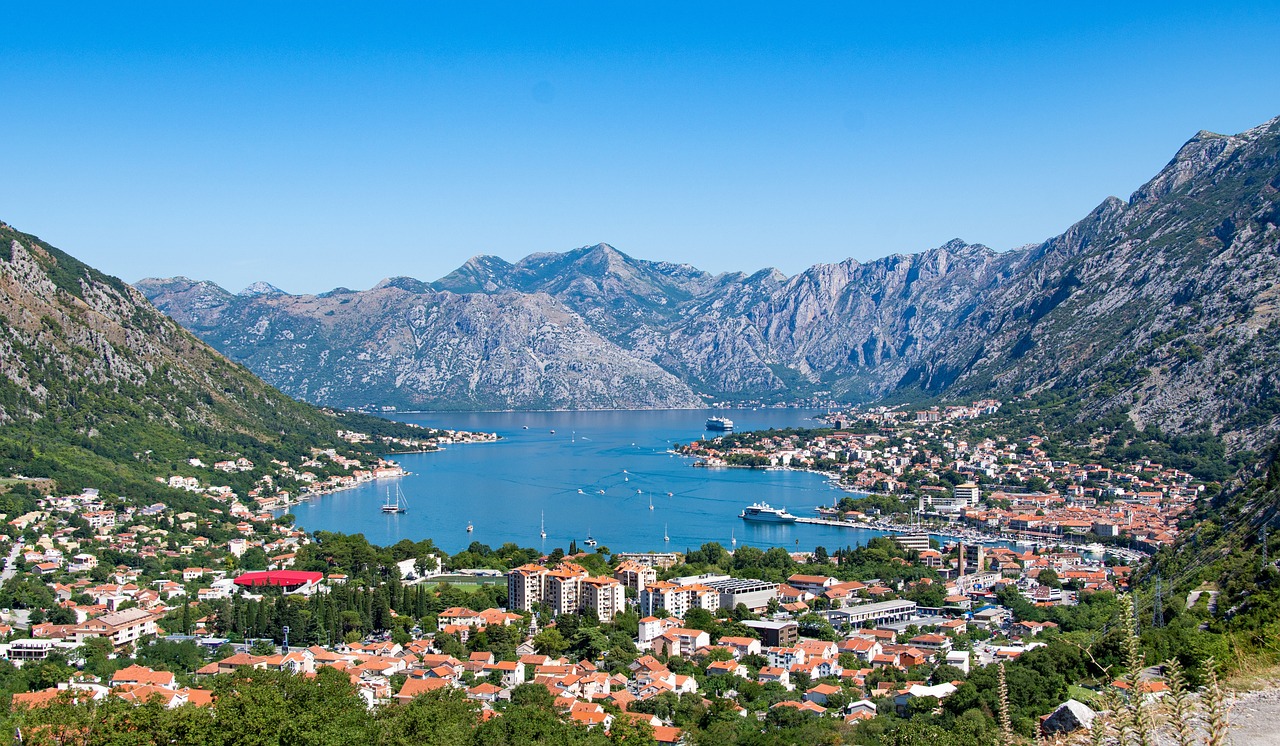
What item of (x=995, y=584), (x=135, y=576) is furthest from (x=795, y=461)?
(x=135, y=576)

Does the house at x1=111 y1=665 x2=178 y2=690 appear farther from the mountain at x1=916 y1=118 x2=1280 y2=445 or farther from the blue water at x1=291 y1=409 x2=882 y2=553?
the mountain at x1=916 y1=118 x2=1280 y2=445

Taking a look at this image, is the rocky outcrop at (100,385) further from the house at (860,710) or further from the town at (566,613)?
the house at (860,710)

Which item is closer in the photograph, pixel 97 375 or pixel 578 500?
pixel 578 500

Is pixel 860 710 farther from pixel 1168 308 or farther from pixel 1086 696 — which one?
pixel 1168 308

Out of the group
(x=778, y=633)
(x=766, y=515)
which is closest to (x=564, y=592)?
(x=778, y=633)

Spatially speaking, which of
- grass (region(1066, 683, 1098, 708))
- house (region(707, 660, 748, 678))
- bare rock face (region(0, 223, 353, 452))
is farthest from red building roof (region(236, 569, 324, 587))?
grass (region(1066, 683, 1098, 708))
